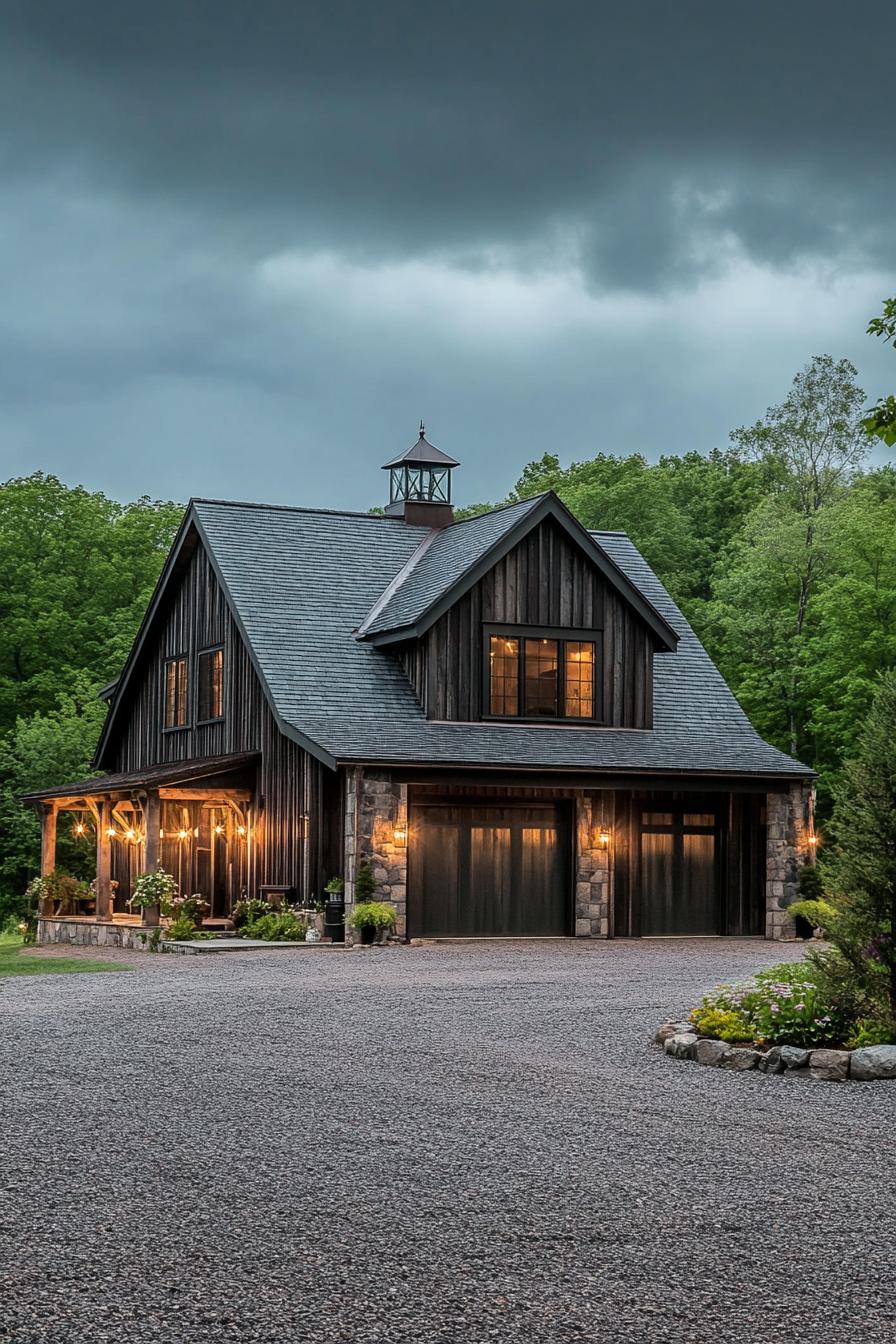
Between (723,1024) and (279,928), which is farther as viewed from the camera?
(279,928)

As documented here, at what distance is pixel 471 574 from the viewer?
26.9 meters

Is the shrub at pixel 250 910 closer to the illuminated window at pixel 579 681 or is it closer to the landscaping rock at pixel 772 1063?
the illuminated window at pixel 579 681

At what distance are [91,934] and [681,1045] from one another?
17.9m

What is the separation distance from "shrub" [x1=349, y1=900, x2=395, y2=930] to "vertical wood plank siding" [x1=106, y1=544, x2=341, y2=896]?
144 cm

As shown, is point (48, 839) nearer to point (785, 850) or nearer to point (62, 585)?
point (785, 850)

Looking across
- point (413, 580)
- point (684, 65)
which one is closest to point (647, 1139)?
point (684, 65)

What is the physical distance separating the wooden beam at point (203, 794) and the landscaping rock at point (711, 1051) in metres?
15.8

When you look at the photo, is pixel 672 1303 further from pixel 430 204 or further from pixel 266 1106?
pixel 430 204

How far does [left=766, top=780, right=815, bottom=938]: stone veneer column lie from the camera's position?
27.1 m

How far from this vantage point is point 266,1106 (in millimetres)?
9570

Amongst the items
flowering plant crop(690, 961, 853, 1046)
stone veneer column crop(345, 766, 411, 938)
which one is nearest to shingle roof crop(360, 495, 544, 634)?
stone veneer column crop(345, 766, 411, 938)

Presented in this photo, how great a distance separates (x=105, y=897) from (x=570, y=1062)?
1869 centimetres

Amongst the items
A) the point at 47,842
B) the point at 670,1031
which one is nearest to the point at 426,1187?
the point at 670,1031

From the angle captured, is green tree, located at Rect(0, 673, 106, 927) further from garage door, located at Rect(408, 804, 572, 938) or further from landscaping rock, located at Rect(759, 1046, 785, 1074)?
landscaping rock, located at Rect(759, 1046, 785, 1074)
